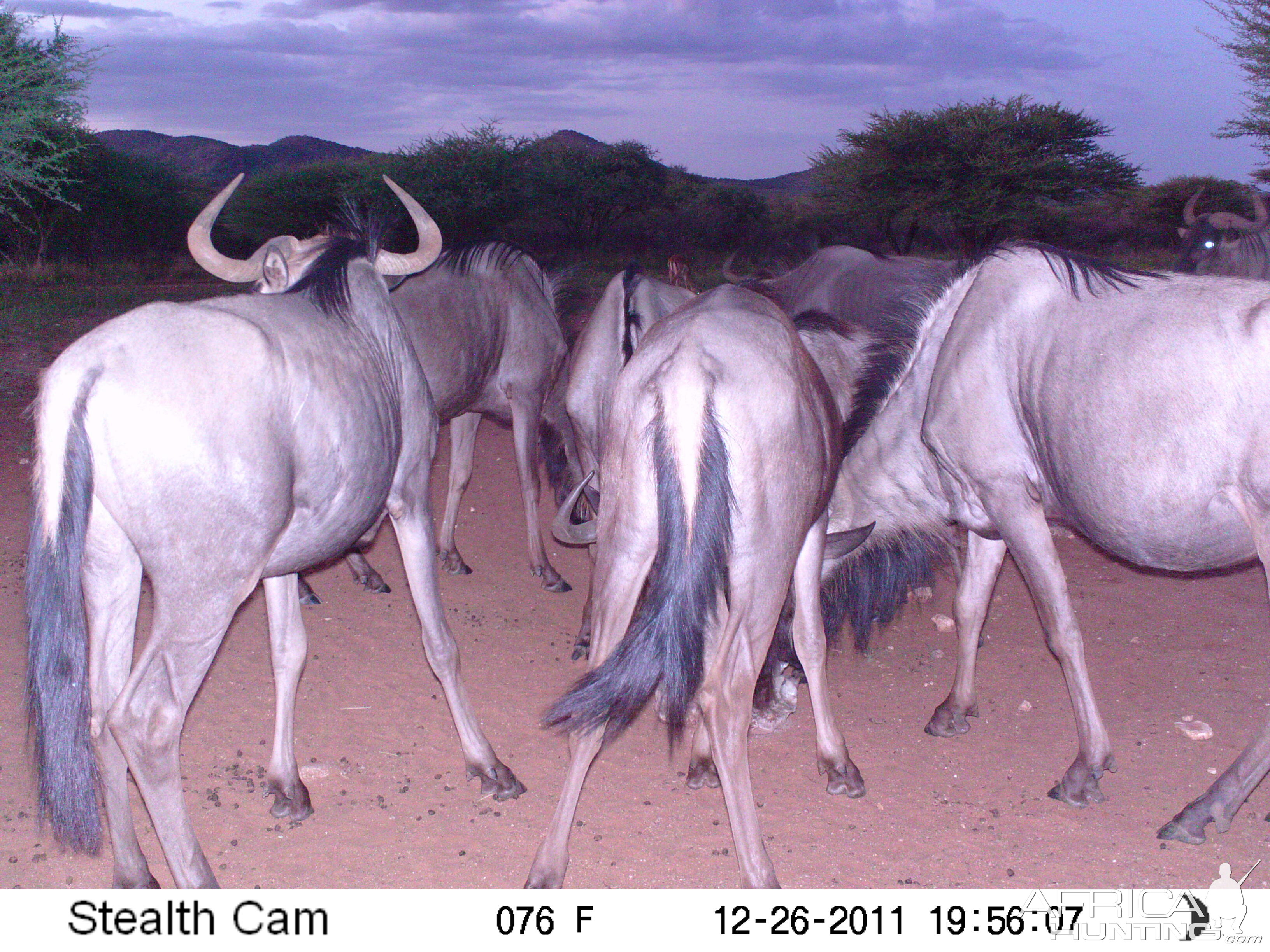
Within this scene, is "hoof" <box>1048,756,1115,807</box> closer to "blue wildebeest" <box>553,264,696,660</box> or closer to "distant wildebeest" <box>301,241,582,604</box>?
"blue wildebeest" <box>553,264,696,660</box>

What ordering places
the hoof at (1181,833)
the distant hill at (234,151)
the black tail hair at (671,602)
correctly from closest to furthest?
the black tail hair at (671,602) → the hoof at (1181,833) → the distant hill at (234,151)

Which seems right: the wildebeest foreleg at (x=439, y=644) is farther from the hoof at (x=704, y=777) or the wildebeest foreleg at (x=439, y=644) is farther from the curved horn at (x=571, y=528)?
the hoof at (x=704, y=777)

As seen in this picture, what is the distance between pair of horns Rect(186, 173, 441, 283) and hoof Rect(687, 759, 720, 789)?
80.2 inches

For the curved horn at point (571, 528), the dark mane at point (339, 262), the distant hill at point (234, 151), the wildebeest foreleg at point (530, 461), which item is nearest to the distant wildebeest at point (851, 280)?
the wildebeest foreleg at point (530, 461)

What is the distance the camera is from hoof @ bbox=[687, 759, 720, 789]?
352cm

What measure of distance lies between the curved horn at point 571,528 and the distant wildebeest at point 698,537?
804 mm

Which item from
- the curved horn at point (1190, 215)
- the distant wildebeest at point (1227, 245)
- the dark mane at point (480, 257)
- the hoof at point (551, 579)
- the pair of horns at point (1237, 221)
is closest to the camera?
the hoof at point (551, 579)

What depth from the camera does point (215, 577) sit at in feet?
8.20

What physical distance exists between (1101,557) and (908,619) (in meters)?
1.57

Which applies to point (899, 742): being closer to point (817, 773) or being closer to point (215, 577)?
point (817, 773)

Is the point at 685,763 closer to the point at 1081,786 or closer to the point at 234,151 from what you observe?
→ the point at 1081,786

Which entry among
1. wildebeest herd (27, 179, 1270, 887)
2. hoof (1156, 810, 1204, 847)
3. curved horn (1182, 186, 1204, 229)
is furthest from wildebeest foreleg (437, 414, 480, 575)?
curved horn (1182, 186, 1204, 229)

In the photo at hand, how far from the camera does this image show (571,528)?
3809 mm

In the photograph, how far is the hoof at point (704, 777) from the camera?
3.52 m
